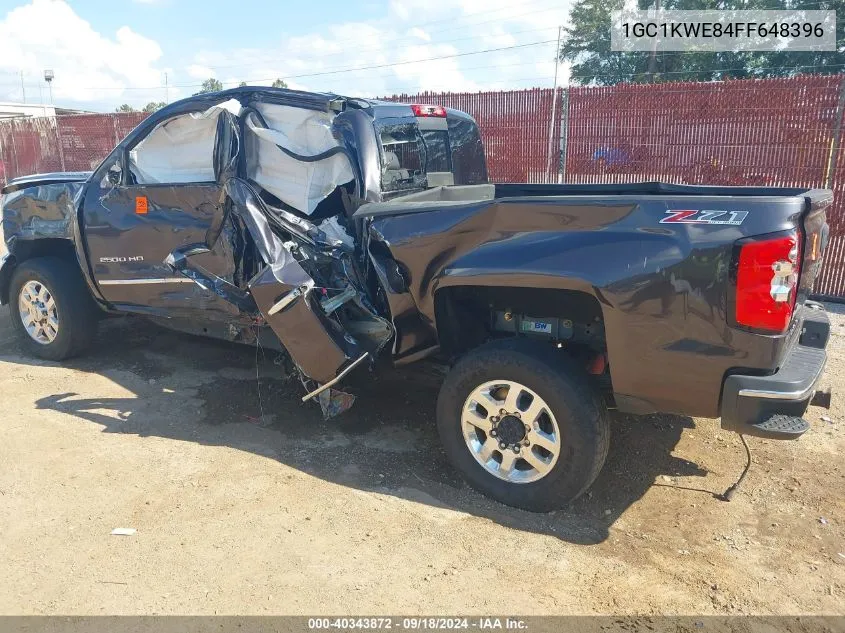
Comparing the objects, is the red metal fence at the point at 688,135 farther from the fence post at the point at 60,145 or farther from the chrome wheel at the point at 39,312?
the fence post at the point at 60,145

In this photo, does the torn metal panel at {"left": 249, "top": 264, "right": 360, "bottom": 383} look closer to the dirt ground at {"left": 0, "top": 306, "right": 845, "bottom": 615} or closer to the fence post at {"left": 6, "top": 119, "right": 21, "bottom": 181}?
the dirt ground at {"left": 0, "top": 306, "right": 845, "bottom": 615}

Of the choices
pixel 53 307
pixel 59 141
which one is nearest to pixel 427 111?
pixel 53 307

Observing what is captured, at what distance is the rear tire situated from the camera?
5562 mm

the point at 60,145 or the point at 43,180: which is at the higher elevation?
the point at 60,145

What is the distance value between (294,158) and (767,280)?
2.86 m

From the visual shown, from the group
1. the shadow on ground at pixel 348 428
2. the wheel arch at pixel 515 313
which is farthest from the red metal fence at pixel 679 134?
the wheel arch at pixel 515 313

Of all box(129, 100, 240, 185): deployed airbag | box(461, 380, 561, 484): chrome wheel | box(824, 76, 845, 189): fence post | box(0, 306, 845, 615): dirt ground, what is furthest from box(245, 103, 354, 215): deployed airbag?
box(824, 76, 845, 189): fence post

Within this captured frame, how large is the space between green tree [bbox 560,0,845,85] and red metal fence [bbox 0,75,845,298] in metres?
17.0

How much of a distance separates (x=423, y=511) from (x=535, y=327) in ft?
3.76

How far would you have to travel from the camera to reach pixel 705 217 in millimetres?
2803

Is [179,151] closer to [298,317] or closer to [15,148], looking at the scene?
[298,317]

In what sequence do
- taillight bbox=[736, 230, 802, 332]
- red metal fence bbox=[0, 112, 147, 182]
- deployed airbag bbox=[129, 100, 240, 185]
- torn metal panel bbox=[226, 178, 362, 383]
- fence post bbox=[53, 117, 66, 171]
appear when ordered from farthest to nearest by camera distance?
1. fence post bbox=[53, 117, 66, 171]
2. red metal fence bbox=[0, 112, 147, 182]
3. deployed airbag bbox=[129, 100, 240, 185]
4. torn metal panel bbox=[226, 178, 362, 383]
5. taillight bbox=[736, 230, 802, 332]

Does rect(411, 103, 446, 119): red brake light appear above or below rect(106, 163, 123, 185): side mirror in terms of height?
above

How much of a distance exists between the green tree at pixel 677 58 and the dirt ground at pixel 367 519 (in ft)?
77.3
